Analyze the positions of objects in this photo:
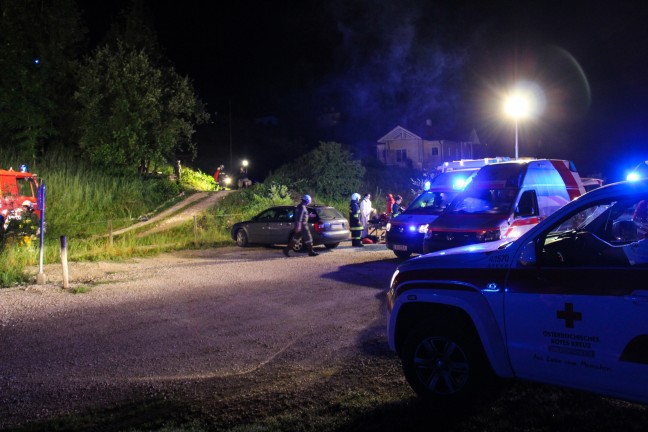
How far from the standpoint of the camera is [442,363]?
4.85 meters

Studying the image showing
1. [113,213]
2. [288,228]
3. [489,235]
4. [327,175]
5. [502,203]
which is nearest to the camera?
[489,235]

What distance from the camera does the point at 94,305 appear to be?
9844 mm

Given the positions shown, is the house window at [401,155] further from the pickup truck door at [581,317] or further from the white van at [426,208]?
the pickup truck door at [581,317]

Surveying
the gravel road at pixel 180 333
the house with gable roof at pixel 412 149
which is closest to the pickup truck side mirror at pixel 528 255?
the gravel road at pixel 180 333

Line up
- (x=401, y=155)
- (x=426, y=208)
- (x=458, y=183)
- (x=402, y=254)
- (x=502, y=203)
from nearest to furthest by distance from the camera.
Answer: (x=502, y=203), (x=402, y=254), (x=426, y=208), (x=458, y=183), (x=401, y=155)

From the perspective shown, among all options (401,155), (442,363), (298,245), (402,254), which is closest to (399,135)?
(401,155)

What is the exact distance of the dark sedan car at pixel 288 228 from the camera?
17516mm

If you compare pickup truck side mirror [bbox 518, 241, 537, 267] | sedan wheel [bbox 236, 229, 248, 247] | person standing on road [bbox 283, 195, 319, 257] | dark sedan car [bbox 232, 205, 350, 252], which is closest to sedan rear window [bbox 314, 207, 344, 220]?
dark sedan car [bbox 232, 205, 350, 252]

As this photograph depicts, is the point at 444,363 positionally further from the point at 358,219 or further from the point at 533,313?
the point at 358,219

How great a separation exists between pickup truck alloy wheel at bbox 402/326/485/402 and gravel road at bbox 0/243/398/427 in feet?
4.14

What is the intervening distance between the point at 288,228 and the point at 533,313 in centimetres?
1402

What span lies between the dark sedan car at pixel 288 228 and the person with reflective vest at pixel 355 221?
229 millimetres

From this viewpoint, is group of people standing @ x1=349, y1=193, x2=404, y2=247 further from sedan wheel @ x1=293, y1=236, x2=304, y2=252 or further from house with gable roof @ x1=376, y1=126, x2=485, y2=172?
house with gable roof @ x1=376, y1=126, x2=485, y2=172

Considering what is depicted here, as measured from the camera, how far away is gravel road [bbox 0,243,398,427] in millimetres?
5770
